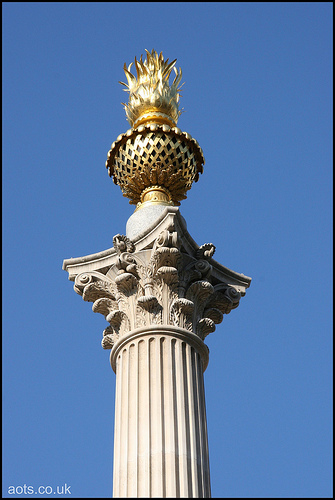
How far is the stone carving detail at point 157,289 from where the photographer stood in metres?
20.8

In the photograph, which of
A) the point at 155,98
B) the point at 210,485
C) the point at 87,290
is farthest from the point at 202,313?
the point at 155,98

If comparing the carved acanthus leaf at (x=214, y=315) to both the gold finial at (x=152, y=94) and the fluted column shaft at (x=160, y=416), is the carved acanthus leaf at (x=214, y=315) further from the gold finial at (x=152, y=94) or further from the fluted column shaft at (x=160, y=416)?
the gold finial at (x=152, y=94)

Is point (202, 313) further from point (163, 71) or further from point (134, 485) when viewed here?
point (163, 71)

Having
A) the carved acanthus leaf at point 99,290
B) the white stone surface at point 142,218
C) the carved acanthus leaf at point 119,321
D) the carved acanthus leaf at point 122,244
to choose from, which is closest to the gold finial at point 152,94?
the white stone surface at point 142,218

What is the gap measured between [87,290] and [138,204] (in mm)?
3640

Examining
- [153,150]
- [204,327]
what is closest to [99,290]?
[204,327]

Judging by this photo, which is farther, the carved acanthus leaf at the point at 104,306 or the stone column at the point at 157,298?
the carved acanthus leaf at the point at 104,306

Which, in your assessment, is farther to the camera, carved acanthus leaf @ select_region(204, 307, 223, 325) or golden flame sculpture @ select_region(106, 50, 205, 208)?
golden flame sculpture @ select_region(106, 50, 205, 208)

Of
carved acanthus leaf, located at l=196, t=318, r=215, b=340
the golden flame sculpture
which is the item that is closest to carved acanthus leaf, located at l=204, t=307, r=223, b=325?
carved acanthus leaf, located at l=196, t=318, r=215, b=340

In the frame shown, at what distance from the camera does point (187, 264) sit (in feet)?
71.3

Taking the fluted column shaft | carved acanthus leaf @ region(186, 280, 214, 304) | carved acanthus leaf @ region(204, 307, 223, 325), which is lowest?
the fluted column shaft

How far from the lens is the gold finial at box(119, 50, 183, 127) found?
82.7ft

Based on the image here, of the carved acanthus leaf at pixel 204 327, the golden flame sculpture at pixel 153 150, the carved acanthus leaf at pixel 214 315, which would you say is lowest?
the carved acanthus leaf at pixel 204 327

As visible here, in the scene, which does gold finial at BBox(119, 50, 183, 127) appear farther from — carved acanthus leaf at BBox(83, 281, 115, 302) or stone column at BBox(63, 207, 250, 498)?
carved acanthus leaf at BBox(83, 281, 115, 302)
